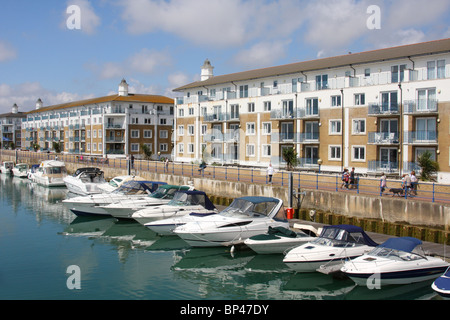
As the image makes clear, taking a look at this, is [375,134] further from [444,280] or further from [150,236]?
[444,280]

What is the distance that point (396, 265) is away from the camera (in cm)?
1642

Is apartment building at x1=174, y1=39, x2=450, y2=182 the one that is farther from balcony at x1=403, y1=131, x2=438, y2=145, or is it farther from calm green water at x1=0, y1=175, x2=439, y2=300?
calm green water at x1=0, y1=175, x2=439, y2=300

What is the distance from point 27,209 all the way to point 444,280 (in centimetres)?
3280

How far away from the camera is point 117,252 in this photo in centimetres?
2264

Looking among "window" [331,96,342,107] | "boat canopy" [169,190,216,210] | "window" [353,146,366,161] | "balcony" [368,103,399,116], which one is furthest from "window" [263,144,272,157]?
"boat canopy" [169,190,216,210]

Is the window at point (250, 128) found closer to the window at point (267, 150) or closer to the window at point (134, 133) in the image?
the window at point (267, 150)

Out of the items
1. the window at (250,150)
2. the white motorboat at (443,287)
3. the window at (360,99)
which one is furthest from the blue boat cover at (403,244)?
the window at (250,150)

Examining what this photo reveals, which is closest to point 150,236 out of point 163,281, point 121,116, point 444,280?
point 163,281

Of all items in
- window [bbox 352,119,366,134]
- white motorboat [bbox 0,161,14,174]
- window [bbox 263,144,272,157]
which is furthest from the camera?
white motorboat [bbox 0,161,14,174]

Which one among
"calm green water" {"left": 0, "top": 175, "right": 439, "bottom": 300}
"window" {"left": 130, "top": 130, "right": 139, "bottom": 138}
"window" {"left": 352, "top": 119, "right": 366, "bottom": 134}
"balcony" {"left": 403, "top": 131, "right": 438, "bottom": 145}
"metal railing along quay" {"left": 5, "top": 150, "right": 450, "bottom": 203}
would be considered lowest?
"calm green water" {"left": 0, "top": 175, "right": 439, "bottom": 300}

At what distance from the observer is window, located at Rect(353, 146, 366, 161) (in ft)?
134

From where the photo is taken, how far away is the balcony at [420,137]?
36094mm

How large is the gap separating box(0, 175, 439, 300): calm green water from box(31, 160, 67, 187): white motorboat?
1040 inches

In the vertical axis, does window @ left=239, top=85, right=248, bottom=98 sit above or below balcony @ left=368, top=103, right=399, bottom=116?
above
